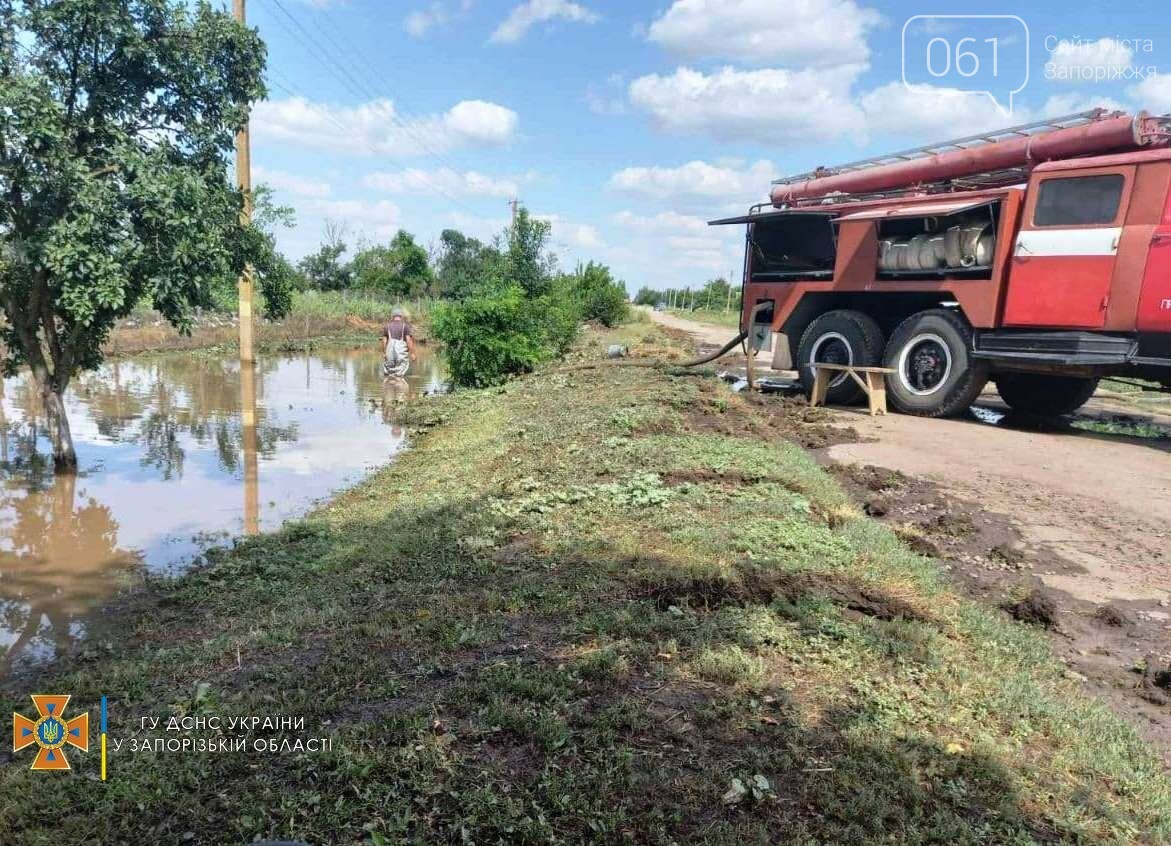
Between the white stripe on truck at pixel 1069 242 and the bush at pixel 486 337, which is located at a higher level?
the white stripe on truck at pixel 1069 242

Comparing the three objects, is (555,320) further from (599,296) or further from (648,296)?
(648,296)

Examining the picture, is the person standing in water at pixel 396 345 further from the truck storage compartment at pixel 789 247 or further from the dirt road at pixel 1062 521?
the dirt road at pixel 1062 521

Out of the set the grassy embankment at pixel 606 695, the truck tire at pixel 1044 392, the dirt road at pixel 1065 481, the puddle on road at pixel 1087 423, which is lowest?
the grassy embankment at pixel 606 695

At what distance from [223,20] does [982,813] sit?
32.3ft

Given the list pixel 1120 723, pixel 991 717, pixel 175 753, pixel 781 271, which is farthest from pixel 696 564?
pixel 781 271

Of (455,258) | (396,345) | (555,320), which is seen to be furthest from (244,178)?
(455,258)

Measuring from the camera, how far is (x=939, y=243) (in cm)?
966

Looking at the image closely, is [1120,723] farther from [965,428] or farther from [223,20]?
[223,20]

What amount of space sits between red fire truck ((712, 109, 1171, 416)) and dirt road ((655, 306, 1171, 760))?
0.96 m

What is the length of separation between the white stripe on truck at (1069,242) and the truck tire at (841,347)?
236 centimetres

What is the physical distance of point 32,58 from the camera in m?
7.34

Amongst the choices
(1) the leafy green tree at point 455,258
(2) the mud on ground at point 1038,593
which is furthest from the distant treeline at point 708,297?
(2) the mud on ground at point 1038,593

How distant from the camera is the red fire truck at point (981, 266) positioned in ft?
26.1

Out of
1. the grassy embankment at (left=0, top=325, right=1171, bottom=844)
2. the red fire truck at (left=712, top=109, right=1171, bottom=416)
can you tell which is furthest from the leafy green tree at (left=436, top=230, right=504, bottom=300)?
the grassy embankment at (left=0, top=325, right=1171, bottom=844)
